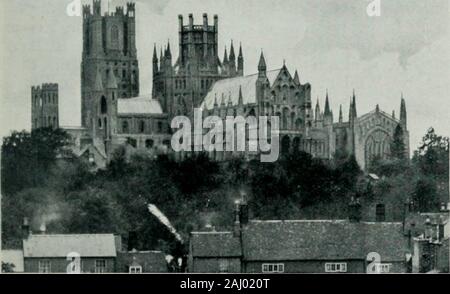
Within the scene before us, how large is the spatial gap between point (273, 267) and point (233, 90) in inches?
718

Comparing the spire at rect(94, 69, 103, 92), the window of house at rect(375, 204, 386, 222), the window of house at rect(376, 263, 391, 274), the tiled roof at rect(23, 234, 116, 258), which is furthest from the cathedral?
the window of house at rect(376, 263, 391, 274)

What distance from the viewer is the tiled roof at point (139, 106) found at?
2118 inches

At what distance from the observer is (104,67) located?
55281 millimetres

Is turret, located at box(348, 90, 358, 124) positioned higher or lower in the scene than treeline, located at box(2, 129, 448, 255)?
higher

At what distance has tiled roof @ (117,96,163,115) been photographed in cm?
5380

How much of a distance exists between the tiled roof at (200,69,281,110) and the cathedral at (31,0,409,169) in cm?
4

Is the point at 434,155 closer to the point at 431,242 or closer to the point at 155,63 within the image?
the point at 431,242

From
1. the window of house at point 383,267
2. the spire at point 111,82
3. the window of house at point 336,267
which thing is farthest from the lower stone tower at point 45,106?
the spire at point 111,82

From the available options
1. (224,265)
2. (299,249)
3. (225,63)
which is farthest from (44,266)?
(225,63)

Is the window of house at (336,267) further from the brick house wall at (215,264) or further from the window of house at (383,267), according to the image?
the brick house wall at (215,264)

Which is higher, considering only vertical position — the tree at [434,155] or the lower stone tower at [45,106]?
the lower stone tower at [45,106]

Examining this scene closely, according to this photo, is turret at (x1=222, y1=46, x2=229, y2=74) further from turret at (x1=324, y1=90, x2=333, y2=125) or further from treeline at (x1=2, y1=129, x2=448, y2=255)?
turret at (x1=324, y1=90, x2=333, y2=125)

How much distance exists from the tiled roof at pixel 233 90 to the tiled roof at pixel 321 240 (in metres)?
14.9
